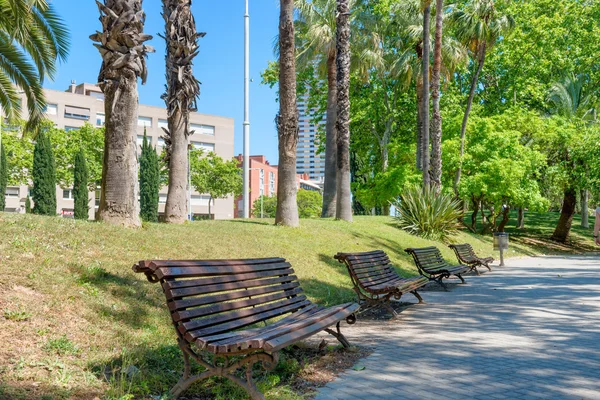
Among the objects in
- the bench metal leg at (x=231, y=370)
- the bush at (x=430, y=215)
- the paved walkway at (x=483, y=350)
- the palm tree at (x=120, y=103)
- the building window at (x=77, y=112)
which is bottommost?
the paved walkway at (x=483, y=350)

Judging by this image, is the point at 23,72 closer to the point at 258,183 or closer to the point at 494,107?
the point at 494,107

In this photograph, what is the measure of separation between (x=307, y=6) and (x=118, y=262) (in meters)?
18.1

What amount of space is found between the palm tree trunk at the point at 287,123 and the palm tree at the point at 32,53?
18.4 ft

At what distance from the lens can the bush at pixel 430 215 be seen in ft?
65.4

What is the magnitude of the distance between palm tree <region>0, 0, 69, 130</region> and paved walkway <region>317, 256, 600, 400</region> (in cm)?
1096

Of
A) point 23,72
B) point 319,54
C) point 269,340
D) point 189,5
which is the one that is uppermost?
point 319,54

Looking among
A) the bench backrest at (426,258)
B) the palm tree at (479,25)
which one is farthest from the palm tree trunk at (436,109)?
the bench backrest at (426,258)

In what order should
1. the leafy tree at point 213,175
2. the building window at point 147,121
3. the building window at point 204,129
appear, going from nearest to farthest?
1. the leafy tree at point 213,175
2. the building window at point 147,121
3. the building window at point 204,129

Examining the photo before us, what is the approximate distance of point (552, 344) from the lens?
6.05m

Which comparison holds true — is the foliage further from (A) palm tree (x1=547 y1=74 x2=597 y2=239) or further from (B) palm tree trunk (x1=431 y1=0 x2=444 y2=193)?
(B) palm tree trunk (x1=431 y1=0 x2=444 y2=193)

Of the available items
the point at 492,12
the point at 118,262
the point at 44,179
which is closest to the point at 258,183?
the point at 44,179

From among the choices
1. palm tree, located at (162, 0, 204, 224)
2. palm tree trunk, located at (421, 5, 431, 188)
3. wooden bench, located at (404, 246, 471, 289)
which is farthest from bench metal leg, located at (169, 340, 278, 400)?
palm tree trunk, located at (421, 5, 431, 188)

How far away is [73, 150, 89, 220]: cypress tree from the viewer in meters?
40.7

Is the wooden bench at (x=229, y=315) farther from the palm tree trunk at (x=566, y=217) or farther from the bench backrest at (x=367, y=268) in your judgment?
the palm tree trunk at (x=566, y=217)
